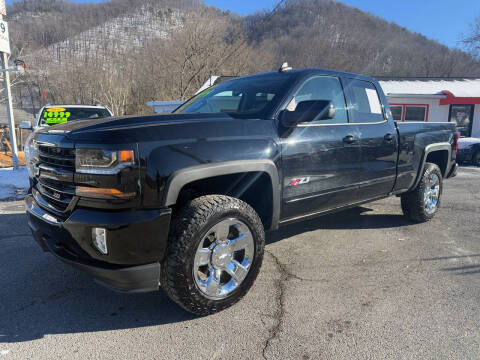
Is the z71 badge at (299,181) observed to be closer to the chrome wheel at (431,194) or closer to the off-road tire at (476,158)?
the chrome wheel at (431,194)

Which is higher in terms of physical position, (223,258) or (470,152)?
(223,258)

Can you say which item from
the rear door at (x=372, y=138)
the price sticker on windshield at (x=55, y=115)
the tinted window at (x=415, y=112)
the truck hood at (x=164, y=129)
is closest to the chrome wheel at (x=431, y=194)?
the rear door at (x=372, y=138)

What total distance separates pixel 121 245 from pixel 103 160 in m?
0.54

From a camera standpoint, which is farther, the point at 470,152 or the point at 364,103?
the point at 470,152

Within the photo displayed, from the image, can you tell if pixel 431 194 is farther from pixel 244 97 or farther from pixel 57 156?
pixel 57 156

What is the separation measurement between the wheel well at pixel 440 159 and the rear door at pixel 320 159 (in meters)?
2.36

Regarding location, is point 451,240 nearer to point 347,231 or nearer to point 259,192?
point 347,231

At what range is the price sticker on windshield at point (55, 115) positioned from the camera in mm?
9133

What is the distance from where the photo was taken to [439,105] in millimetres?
18109

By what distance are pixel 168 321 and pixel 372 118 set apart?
3.00 meters

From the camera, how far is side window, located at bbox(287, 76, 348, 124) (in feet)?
11.0

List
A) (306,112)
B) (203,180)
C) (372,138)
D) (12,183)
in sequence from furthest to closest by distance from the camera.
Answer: (12,183), (372,138), (306,112), (203,180)

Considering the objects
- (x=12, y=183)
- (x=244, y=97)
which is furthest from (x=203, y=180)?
(x=12, y=183)

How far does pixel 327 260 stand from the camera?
3738 millimetres
